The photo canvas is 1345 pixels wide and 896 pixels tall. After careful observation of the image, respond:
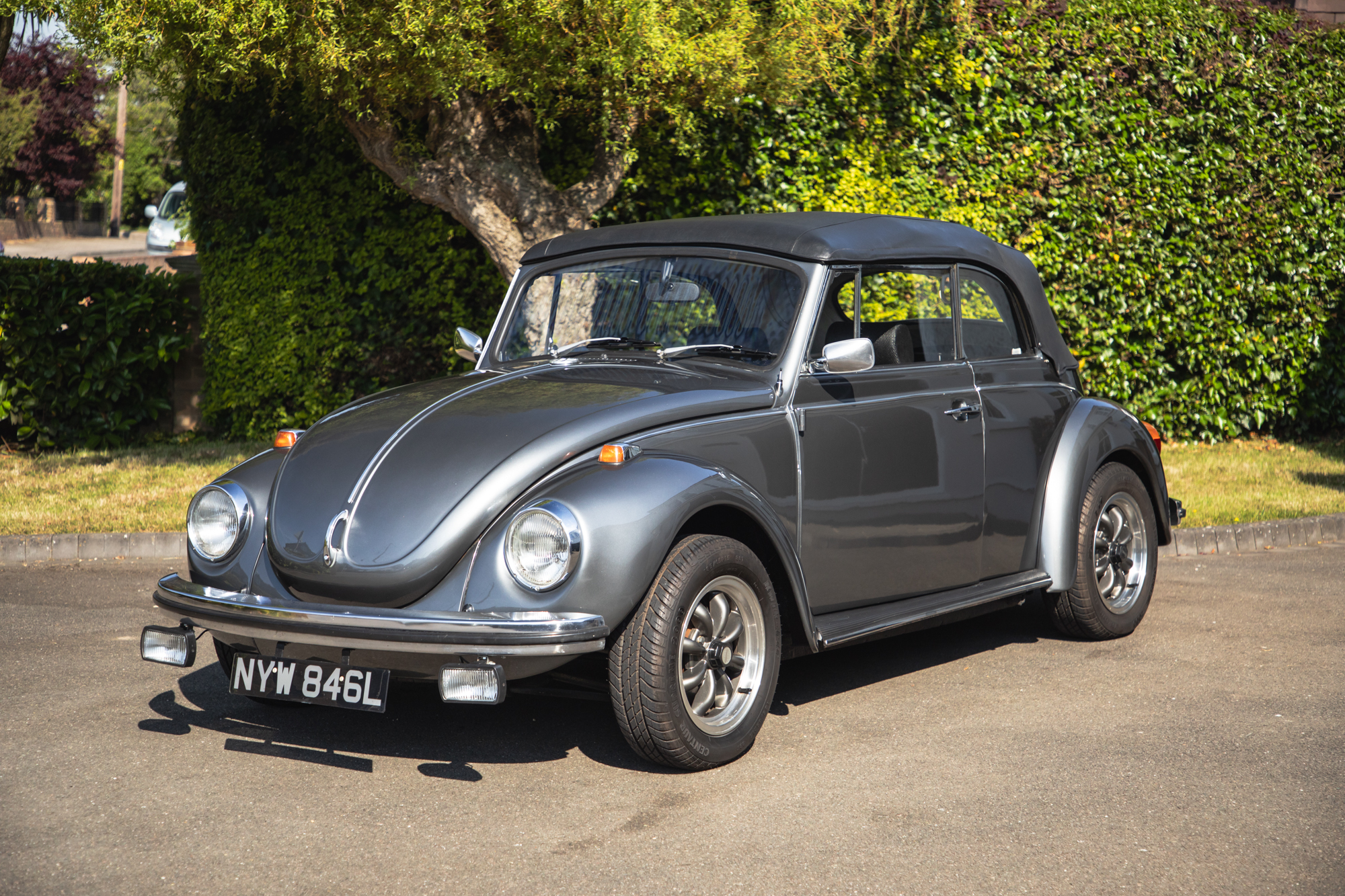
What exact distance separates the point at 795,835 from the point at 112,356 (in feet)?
29.4

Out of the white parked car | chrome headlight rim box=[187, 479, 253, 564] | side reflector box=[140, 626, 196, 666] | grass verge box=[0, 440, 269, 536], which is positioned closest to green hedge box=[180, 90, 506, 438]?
grass verge box=[0, 440, 269, 536]

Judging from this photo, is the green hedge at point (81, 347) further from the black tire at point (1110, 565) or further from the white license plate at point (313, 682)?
the black tire at point (1110, 565)

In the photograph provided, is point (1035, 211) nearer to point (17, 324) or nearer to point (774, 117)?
point (774, 117)

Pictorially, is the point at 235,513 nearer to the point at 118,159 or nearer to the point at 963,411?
the point at 963,411

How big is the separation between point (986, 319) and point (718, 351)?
4.66 ft

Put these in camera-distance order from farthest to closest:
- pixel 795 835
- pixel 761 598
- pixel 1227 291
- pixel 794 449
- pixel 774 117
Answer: pixel 1227 291
pixel 774 117
pixel 794 449
pixel 761 598
pixel 795 835

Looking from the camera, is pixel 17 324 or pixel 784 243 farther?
pixel 17 324

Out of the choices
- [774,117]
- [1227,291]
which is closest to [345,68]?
[774,117]

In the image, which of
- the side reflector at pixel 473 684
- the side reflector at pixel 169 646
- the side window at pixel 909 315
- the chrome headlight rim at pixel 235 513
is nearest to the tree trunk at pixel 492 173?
the side window at pixel 909 315

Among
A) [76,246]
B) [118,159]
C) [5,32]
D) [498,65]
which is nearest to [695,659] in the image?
[498,65]

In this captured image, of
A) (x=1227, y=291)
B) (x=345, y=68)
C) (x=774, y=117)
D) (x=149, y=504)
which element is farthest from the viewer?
(x=1227, y=291)

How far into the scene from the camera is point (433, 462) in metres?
3.88

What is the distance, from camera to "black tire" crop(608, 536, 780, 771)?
3.69 m

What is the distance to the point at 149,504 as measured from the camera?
27.0 ft
